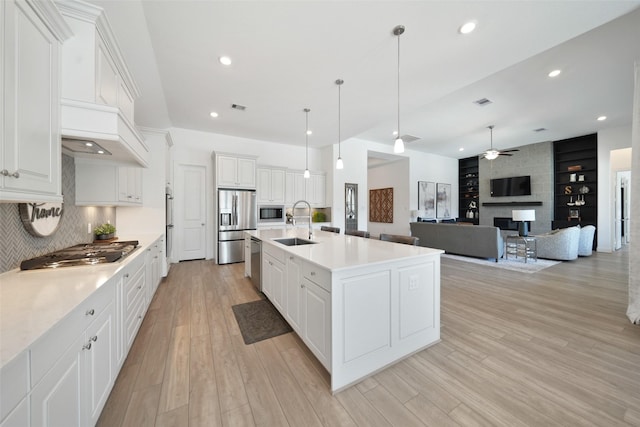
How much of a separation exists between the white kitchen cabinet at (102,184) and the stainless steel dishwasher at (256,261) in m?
1.79

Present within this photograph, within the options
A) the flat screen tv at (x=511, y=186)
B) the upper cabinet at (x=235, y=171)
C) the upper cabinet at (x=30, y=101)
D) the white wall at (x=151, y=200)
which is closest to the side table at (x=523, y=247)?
the flat screen tv at (x=511, y=186)

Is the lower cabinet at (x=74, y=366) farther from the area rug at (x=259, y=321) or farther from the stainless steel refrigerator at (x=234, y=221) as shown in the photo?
the stainless steel refrigerator at (x=234, y=221)

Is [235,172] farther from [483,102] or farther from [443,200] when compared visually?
[443,200]

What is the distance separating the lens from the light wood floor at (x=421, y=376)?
1.41 m

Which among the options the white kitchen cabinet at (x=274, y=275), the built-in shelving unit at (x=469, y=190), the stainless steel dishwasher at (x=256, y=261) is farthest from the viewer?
the built-in shelving unit at (x=469, y=190)

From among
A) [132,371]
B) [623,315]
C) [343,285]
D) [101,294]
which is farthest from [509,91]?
[132,371]

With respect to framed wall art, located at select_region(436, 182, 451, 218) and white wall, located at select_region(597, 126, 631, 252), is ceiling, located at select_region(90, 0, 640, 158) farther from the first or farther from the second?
framed wall art, located at select_region(436, 182, 451, 218)

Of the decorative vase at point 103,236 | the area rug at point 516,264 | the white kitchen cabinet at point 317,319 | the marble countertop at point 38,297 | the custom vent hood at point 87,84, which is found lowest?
the area rug at point 516,264

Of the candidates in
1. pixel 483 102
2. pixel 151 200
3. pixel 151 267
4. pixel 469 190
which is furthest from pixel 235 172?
pixel 469 190

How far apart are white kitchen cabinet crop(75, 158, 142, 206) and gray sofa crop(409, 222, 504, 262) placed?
6394 millimetres

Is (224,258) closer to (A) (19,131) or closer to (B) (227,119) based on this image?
(B) (227,119)

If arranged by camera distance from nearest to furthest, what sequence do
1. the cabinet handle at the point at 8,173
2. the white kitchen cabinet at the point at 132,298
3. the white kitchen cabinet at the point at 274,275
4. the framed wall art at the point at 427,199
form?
the cabinet handle at the point at 8,173 < the white kitchen cabinet at the point at 132,298 < the white kitchen cabinet at the point at 274,275 < the framed wall art at the point at 427,199

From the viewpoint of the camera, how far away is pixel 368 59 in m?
2.78

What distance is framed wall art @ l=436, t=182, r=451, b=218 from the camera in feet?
29.4
